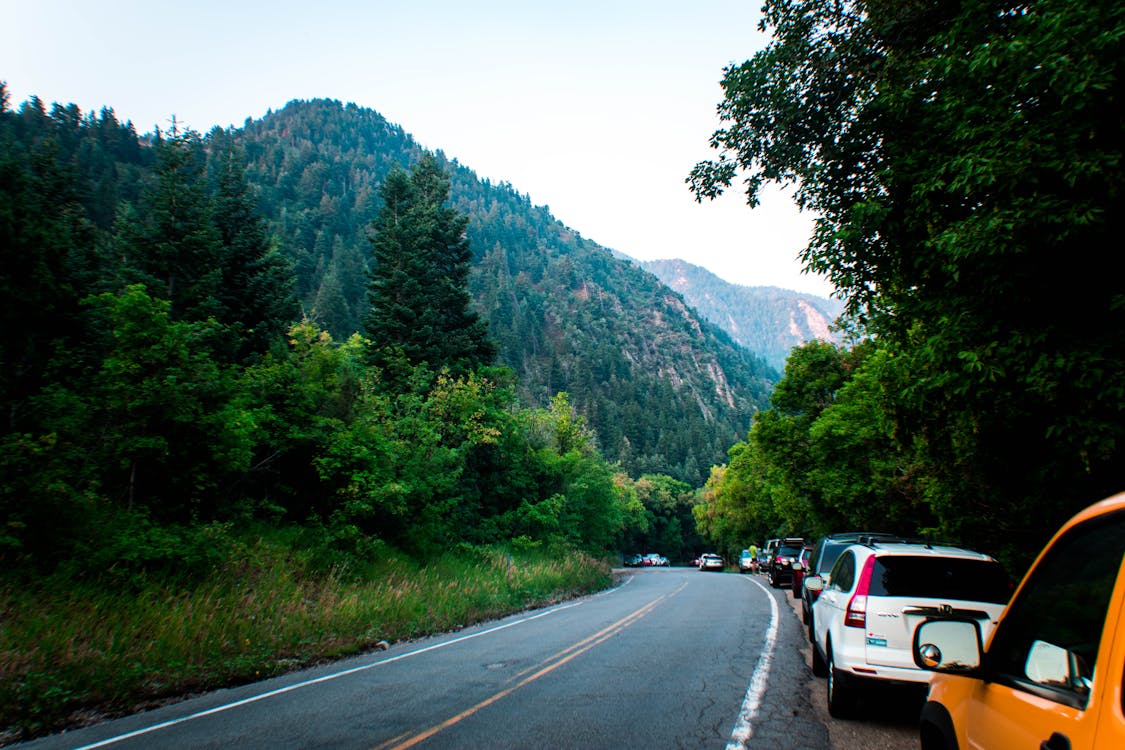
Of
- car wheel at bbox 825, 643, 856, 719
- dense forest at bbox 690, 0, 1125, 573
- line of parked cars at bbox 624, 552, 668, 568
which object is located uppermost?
dense forest at bbox 690, 0, 1125, 573

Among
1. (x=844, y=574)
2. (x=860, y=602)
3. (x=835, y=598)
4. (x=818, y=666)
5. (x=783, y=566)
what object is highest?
(x=844, y=574)

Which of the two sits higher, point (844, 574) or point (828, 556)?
point (844, 574)

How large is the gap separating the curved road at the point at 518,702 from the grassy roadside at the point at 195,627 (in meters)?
0.72

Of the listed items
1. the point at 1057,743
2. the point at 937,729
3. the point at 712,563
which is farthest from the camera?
the point at 712,563

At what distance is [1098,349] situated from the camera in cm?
616

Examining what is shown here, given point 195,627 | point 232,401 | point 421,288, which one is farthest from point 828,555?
point 421,288

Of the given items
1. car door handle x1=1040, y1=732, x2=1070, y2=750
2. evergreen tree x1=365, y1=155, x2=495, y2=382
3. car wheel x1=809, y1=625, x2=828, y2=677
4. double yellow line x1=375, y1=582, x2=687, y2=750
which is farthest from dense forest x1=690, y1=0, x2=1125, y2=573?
evergreen tree x1=365, y1=155, x2=495, y2=382

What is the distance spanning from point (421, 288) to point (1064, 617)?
3499 centimetres

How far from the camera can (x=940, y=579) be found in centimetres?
686

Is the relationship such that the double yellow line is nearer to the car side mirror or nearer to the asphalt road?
A: the asphalt road

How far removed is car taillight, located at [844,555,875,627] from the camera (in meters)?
6.89

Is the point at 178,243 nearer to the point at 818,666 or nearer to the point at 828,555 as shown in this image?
the point at 828,555

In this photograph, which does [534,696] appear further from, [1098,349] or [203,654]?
[1098,349]

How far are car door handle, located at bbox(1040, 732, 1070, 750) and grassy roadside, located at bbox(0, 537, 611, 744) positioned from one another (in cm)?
864
